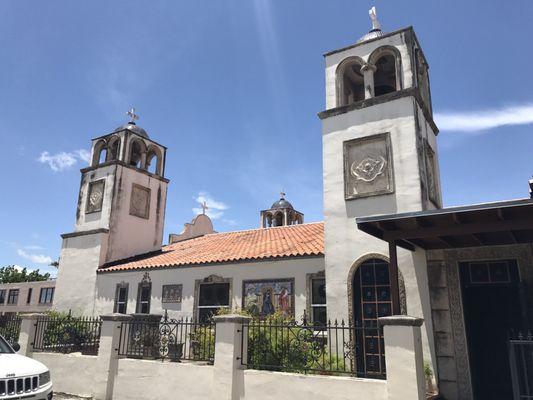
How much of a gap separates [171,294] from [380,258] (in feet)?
30.2

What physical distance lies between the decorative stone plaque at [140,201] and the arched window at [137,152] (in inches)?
57.5

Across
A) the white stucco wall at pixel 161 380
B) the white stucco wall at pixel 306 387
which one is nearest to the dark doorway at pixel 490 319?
the white stucco wall at pixel 306 387

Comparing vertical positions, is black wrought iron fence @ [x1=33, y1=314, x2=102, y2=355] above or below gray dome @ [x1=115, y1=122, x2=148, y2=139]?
below

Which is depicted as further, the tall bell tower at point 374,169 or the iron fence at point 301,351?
the tall bell tower at point 374,169

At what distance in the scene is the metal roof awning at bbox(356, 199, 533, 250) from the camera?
24.6 feet

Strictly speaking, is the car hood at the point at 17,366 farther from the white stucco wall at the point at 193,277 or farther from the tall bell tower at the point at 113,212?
the tall bell tower at the point at 113,212

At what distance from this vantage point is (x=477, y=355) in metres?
9.82

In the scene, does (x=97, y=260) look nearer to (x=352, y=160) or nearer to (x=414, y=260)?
(x=352, y=160)

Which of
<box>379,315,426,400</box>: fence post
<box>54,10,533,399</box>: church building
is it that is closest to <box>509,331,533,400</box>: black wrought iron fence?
<box>54,10,533,399</box>: church building

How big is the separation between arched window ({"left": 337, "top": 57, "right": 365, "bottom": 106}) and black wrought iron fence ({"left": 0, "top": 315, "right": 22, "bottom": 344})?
1311 cm

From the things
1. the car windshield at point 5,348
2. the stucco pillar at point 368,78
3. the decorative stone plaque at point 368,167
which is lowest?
the car windshield at point 5,348

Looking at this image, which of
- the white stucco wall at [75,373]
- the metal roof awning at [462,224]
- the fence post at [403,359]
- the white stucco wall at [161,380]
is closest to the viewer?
the fence post at [403,359]

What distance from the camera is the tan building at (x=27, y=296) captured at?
46.0m

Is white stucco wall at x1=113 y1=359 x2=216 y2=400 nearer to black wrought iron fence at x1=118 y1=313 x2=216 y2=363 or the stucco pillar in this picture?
black wrought iron fence at x1=118 y1=313 x2=216 y2=363
